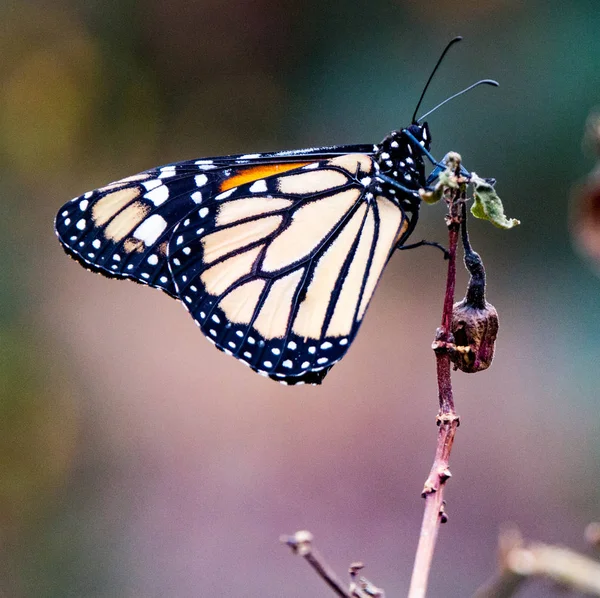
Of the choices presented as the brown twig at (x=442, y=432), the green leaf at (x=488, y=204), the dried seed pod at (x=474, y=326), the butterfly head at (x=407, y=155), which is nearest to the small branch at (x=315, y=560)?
the brown twig at (x=442, y=432)

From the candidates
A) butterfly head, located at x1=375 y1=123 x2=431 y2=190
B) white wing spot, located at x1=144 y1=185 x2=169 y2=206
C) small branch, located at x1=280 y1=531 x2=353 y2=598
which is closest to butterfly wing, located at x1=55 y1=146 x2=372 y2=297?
white wing spot, located at x1=144 y1=185 x2=169 y2=206

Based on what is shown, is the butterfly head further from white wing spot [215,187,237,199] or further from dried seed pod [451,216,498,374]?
dried seed pod [451,216,498,374]

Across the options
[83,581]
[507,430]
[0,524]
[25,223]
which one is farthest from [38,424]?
[507,430]

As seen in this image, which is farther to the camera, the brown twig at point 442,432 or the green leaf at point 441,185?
the green leaf at point 441,185

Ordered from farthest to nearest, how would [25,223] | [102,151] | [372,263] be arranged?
[102,151] → [25,223] → [372,263]

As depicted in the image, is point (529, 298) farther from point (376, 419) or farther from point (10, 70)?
point (10, 70)

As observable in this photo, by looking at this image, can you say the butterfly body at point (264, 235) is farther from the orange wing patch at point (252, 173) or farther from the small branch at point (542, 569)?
the small branch at point (542, 569)

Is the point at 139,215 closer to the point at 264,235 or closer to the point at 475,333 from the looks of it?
the point at 264,235

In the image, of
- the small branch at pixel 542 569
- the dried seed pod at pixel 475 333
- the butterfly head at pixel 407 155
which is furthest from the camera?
the butterfly head at pixel 407 155
